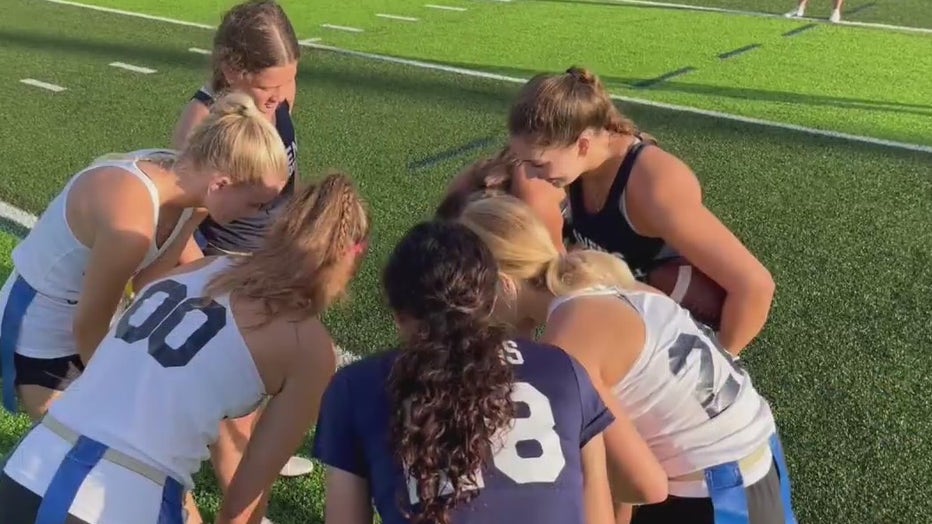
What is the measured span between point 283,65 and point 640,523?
201 cm

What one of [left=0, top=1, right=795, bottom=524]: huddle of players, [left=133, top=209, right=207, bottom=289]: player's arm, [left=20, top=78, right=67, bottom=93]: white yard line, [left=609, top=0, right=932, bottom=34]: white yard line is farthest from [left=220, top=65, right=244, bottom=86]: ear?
[left=609, top=0, right=932, bottom=34]: white yard line

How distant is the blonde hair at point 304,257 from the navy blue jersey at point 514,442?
0.32 m

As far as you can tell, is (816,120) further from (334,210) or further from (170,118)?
(334,210)

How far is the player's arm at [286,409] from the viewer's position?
6.63 feet

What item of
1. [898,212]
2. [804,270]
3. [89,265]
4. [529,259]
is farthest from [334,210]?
[898,212]

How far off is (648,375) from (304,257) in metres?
0.80

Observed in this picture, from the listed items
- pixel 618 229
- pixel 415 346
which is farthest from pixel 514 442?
pixel 618 229

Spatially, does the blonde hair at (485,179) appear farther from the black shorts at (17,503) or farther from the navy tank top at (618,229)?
the black shorts at (17,503)

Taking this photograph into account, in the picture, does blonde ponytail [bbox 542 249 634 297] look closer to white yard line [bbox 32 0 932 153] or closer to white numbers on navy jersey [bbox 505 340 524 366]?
white numbers on navy jersey [bbox 505 340 524 366]

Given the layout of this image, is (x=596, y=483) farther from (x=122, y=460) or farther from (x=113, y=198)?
(x=113, y=198)

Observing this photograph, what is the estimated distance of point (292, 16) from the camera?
13.5 m

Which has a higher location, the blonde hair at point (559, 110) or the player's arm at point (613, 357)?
the blonde hair at point (559, 110)

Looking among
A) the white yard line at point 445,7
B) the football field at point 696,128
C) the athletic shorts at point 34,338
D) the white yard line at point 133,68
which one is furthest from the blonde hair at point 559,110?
the white yard line at point 445,7

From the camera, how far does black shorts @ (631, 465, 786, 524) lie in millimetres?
2270
